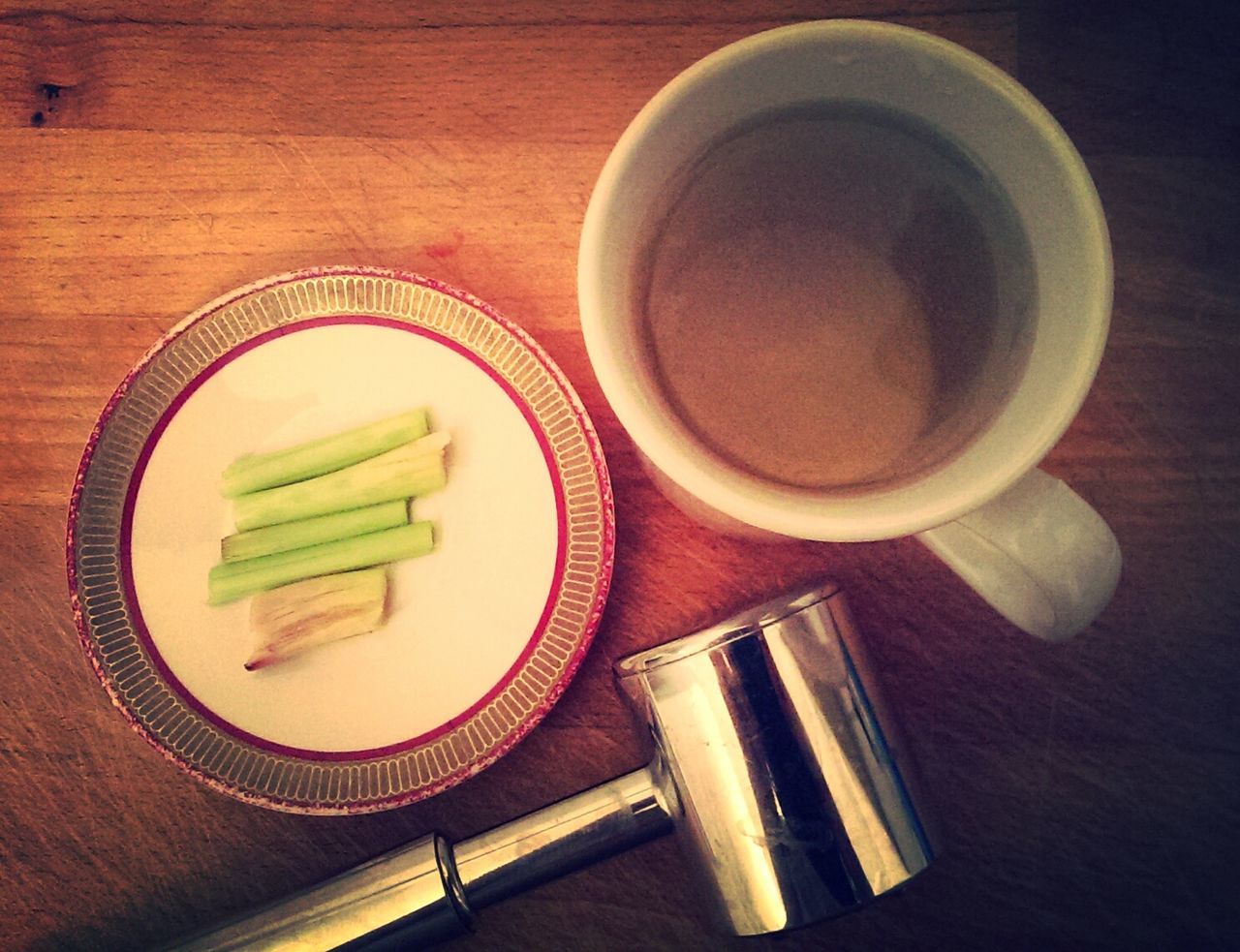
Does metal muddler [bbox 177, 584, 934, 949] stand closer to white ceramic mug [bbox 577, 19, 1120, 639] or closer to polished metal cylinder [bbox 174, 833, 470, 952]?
polished metal cylinder [bbox 174, 833, 470, 952]

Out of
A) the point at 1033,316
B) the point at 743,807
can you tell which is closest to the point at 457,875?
the point at 743,807

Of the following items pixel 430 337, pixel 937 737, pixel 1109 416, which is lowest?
pixel 937 737

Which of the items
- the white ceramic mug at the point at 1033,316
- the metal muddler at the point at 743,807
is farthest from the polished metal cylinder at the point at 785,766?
the white ceramic mug at the point at 1033,316

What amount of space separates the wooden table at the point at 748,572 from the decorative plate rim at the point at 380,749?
0.15 ft

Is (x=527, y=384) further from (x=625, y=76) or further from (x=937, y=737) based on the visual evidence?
(x=937, y=737)

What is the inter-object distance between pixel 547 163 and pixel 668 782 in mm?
405

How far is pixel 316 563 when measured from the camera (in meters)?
0.55

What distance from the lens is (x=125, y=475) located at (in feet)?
1.74

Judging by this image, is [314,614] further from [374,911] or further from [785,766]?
[785,766]

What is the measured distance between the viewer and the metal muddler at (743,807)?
448 millimetres

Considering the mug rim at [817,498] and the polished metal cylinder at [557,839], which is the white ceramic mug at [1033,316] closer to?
the mug rim at [817,498]

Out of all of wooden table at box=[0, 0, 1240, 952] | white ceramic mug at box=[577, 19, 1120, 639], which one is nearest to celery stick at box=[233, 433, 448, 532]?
wooden table at box=[0, 0, 1240, 952]

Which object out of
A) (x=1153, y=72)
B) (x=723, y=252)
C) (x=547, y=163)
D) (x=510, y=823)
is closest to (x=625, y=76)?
(x=547, y=163)

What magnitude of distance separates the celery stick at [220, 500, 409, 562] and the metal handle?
0.65 ft
